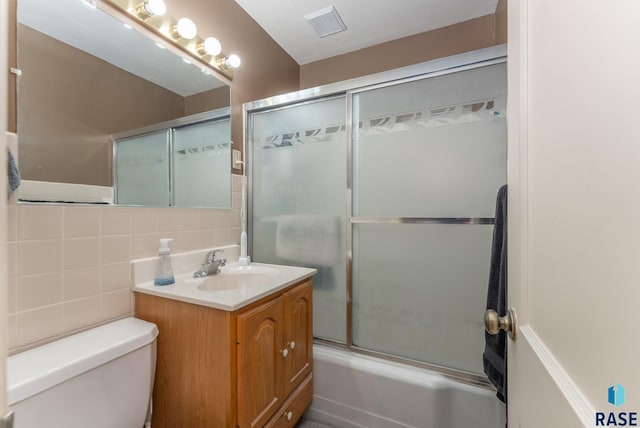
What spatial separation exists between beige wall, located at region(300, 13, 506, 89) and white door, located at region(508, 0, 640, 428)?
1.59m

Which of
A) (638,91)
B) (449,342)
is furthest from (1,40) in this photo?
(449,342)

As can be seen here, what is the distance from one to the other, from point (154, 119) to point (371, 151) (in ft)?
3.67

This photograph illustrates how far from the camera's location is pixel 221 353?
0.90 m

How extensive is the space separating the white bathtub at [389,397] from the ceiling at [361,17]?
2192mm

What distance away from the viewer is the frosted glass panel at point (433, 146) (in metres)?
1.24

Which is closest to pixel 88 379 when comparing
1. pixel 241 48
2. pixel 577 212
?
pixel 577 212

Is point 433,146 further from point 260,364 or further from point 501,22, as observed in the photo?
point 260,364

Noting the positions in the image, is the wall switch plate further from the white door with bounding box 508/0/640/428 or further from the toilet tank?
the white door with bounding box 508/0/640/428

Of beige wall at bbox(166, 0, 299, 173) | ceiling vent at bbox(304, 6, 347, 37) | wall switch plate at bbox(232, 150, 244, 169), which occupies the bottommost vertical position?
Result: wall switch plate at bbox(232, 150, 244, 169)

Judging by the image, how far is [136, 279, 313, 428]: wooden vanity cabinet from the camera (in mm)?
898

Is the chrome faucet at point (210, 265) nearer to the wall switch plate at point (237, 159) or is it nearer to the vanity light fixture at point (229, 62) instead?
the wall switch plate at point (237, 159)

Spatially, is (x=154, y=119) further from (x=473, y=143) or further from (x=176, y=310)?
(x=473, y=143)

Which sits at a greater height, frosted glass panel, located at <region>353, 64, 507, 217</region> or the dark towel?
frosted glass panel, located at <region>353, 64, 507, 217</region>

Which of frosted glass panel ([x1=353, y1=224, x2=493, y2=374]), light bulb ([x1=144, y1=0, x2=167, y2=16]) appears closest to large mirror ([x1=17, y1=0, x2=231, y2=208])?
light bulb ([x1=144, y1=0, x2=167, y2=16])
